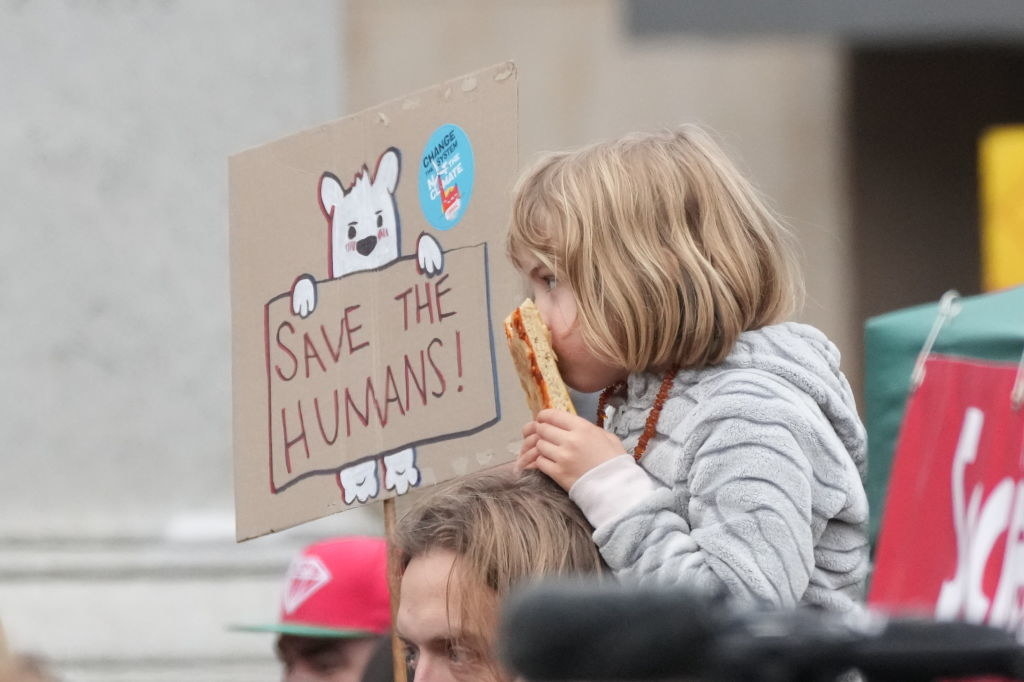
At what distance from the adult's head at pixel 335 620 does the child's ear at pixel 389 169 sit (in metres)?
1.44

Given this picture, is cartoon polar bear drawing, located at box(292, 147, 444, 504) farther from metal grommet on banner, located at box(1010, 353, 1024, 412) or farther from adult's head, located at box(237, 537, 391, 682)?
metal grommet on banner, located at box(1010, 353, 1024, 412)

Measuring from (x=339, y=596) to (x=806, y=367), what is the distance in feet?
6.99

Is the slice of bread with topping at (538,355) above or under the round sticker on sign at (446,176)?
under

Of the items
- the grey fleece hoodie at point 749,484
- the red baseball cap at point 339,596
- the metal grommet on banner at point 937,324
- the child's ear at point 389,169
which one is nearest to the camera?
the metal grommet on banner at point 937,324

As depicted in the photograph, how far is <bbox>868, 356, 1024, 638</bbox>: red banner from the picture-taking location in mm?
2014

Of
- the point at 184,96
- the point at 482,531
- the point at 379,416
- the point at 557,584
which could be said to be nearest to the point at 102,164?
the point at 184,96

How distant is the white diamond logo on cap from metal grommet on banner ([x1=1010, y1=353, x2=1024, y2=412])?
108 inches

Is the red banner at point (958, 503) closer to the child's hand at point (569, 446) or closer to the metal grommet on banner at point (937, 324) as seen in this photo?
the metal grommet on banner at point (937, 324)

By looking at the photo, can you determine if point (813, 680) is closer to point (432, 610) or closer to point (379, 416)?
point (432, 610)

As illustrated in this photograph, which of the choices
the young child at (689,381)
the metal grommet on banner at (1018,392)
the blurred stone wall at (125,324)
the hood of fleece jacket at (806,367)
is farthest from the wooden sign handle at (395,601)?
the blurred stone wall at (125,324)

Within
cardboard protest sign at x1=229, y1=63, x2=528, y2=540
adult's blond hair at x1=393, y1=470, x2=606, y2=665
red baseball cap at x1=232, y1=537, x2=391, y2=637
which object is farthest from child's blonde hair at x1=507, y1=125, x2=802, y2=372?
red baseball cap at x1=232, y1=537, x2=391, y2=637

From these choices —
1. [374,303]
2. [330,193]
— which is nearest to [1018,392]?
[374,303]

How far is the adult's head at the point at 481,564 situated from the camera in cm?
266

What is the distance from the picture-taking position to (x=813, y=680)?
138 centimetres
